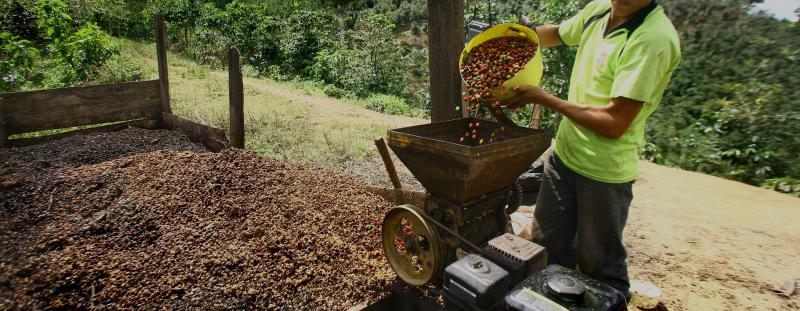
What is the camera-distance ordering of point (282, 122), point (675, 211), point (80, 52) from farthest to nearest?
point (80, 52) < point (282, 122) < point (675, 211)

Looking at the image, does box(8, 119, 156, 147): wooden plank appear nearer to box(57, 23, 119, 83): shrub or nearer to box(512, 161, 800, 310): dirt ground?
box(57, 23, 119, 83): shrub

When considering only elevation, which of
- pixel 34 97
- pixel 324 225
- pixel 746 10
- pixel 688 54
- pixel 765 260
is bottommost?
pixel 765 260

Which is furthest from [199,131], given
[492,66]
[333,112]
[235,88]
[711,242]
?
[711,242]

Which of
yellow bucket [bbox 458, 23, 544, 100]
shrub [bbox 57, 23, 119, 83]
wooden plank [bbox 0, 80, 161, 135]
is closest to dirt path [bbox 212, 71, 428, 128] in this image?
wooden plank [bbox 0, 80, 161, 135]

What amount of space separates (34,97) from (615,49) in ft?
21.9

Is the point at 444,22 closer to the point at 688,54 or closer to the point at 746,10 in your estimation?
the point at 688,54

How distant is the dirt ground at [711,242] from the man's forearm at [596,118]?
1569mm

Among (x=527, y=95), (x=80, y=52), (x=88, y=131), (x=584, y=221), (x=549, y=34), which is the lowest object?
(x=88, y=131)

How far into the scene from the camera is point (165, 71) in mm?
6340

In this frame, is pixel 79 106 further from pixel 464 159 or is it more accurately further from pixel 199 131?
pixel 464 159

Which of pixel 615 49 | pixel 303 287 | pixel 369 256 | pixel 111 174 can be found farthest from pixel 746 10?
pixel 111 174

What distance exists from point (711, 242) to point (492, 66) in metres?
3.98

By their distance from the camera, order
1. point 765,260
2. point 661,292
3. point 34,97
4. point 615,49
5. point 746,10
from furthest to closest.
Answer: point 746,10
point 34,97
point 765,260
point 661,292
point 615,49

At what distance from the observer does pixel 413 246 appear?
320 centimetres
